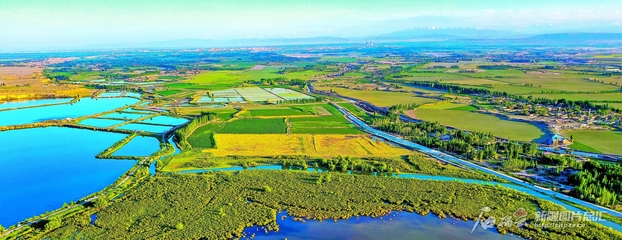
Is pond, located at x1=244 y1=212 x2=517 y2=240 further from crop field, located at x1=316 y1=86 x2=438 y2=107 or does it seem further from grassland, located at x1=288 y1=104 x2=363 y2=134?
crop field, located at x1=316 y1=86 x2=438 y2=107

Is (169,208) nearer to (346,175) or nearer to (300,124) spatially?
(346,175)

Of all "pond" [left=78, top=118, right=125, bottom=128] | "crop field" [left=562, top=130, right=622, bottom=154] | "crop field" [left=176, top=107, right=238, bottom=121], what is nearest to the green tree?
"pond" [left=78, top=118, right=125, bottom=128]

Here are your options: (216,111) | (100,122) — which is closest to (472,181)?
(216,111)

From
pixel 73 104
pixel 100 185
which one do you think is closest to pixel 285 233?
pixel 100 185

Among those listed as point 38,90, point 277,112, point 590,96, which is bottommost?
point 277,112

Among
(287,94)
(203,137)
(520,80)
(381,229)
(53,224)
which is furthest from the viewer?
(520,80)

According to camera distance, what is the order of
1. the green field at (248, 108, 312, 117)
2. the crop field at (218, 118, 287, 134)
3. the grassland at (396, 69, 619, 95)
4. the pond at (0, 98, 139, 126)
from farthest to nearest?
the grassland at (396, 69, 619, 95) < the green field at (248, 108, 312, 117) < the pond at (0, 98, 139, 126) < the crop field at (218, 118, 287, 134)

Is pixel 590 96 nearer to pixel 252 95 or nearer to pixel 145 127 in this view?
pixel 252 95
